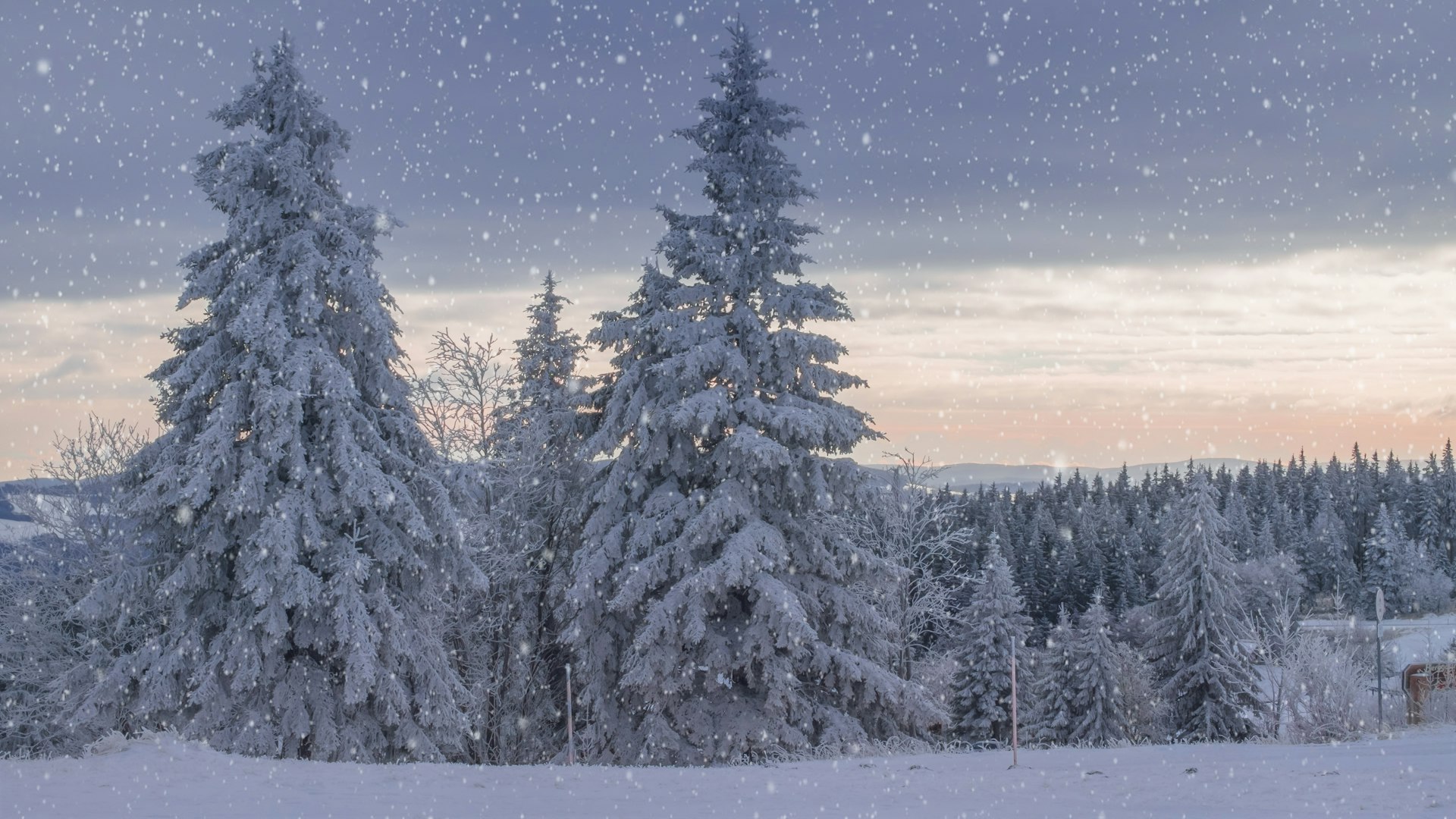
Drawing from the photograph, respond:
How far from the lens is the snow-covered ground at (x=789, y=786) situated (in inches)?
373

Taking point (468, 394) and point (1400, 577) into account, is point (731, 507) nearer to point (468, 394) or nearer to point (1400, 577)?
point (468, 394)

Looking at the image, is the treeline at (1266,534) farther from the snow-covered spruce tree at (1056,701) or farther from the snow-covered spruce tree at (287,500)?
the snow-covered spruce tree at (287,500)

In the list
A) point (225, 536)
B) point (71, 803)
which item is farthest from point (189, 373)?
point (71, 803)

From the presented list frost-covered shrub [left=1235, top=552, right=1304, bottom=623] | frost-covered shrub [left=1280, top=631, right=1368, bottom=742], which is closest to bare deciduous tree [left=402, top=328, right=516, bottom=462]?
frost-covered shrub [left=1280, top=631, right=1368, bottom=742]

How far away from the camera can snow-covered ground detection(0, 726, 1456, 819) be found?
9.48m

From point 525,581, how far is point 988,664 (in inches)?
927

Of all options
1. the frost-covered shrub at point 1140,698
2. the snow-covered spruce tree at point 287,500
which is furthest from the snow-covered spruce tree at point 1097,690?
the snow-covered spruce tree at point 287,500

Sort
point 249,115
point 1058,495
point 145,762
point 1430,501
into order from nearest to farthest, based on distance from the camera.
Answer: point 145,762, point 249,115, point 1430,501, point 1058,495

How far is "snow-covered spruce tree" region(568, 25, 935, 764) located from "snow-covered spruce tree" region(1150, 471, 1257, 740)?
76.5 ft

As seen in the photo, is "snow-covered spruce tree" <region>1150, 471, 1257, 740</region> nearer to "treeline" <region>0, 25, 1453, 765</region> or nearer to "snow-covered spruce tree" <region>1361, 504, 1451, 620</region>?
"treeline" <region>0, 25, 1453, 765</region>

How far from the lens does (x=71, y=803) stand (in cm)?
970

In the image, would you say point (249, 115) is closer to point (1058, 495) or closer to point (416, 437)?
point (416, 437)

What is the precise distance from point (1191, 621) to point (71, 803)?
38.4 meters

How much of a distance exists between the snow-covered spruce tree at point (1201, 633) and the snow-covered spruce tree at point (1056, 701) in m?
4.32
